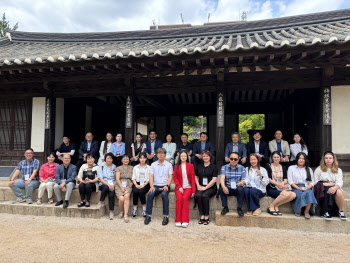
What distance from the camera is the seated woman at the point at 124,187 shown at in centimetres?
480

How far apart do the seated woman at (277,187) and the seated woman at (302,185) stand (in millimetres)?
120

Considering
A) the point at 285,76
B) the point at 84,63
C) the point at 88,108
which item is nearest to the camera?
the point at 84,63

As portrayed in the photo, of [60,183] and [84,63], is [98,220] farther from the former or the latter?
[84,63]

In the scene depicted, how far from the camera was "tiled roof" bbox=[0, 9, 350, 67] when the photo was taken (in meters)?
5.40

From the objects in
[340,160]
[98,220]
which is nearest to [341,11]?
[340,160]

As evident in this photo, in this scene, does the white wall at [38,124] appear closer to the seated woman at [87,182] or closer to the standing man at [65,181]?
the standing man at [65,181]

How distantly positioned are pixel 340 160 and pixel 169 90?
14.3 ft

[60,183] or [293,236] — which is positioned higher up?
[60,183]

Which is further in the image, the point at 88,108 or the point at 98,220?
the point at 88,108

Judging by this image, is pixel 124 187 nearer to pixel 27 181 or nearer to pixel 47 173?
pixel 47 173

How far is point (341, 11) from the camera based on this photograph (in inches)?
293

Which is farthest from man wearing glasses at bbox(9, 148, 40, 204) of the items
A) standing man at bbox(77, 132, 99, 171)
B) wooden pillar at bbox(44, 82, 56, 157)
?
standing man at bbox(77, 132, 99, 171)

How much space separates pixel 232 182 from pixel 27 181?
4.51 m

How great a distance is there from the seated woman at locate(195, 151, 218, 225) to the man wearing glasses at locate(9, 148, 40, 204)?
372cm
